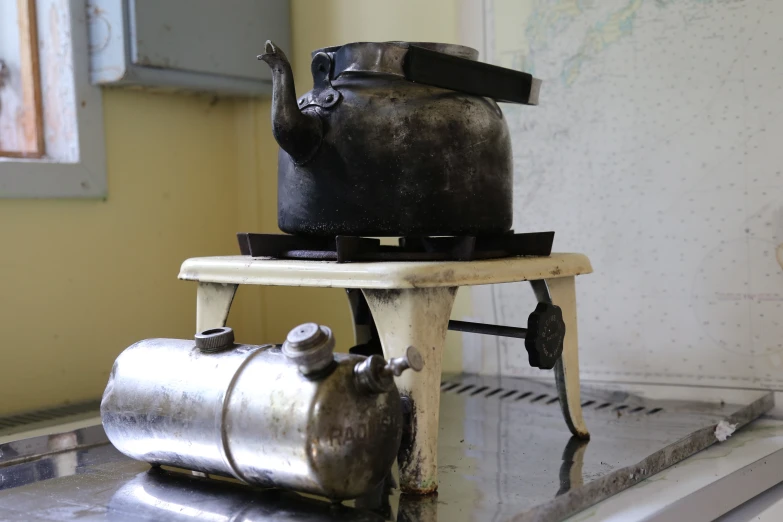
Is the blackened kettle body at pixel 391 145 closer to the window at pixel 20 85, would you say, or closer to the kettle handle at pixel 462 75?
the kettle handle at pixel 462 75

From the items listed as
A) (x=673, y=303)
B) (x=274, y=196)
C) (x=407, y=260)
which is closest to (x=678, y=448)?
(x=673, y=303)

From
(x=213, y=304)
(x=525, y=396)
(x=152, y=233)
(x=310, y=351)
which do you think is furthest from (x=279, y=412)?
(x=152, y=233)

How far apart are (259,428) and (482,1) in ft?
3.92

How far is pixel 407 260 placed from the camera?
1.05m

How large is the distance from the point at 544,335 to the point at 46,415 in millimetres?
1021

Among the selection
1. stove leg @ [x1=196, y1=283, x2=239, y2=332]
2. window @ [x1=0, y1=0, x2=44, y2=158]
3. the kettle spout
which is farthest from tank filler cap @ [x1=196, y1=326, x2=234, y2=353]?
window @ [x1=0, y1=0, x2=44, y2=158]

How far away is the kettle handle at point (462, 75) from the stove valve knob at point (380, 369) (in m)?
0.40

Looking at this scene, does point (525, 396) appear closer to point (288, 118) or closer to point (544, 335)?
point (544, 335)

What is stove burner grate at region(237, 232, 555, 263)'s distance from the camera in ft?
3.43

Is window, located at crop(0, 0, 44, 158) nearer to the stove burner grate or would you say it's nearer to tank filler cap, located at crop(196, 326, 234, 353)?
the stove burner grate

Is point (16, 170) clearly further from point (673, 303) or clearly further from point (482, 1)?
point (673, 303)

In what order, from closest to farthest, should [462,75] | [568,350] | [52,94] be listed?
[462,75] < [568,350] < [52,94]

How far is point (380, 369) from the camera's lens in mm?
873

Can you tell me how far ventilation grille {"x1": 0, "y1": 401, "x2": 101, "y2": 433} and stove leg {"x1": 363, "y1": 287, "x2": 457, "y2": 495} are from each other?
85cm
